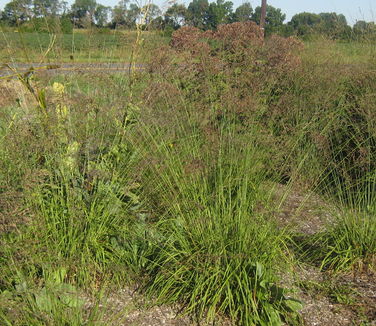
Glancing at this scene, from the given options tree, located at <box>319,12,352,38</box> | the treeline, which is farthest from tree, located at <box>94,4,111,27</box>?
tree, located at <box>319,12,352,38</box>

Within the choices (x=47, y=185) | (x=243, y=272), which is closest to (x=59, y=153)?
(x=47, y=185)

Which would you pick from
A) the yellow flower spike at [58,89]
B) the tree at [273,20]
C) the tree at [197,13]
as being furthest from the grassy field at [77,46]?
the tree at [273,20]

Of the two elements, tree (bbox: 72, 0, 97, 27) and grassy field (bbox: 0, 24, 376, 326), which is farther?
tree (bbox: 72, 0, 97, 27)

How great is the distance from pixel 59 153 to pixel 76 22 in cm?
144

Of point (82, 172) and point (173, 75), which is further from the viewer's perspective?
point (173, 75)

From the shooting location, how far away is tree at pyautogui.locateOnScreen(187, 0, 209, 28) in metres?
4.25

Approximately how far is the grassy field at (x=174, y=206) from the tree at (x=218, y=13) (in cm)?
40

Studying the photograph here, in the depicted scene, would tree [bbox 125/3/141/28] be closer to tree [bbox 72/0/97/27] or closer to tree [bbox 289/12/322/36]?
tree [bbox 72/0/97/27]

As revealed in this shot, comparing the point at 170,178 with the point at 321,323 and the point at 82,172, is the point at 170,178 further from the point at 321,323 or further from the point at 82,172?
the point at 321,323

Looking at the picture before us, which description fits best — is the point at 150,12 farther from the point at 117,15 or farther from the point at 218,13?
the point at 218,13

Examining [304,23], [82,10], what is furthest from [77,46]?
[304,23]

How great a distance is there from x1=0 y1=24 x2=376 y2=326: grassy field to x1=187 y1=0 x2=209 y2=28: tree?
0.40 metres

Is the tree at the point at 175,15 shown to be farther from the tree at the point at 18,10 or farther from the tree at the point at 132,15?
the tree at the point at 18,10

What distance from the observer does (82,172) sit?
11.4 ft
